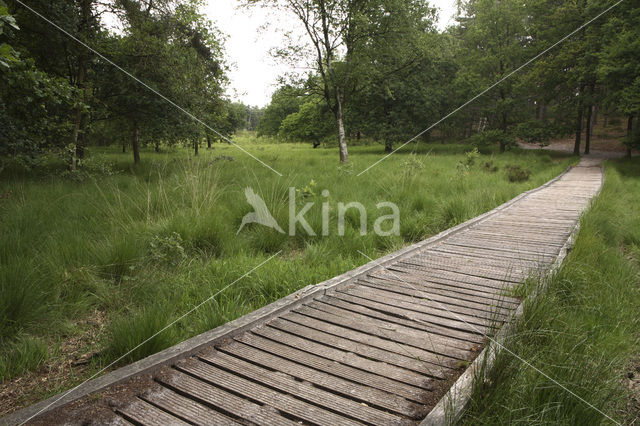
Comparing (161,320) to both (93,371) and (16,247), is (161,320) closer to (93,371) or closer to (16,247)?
(93,371)

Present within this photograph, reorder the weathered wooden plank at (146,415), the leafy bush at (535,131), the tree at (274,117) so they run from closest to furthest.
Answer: the weathered wooden plank at (146,415) → the leafy bush at (535,131) → the tree at (274,117)

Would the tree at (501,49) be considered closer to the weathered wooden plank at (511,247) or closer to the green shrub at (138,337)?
the weathered wooden plank at (511,247)

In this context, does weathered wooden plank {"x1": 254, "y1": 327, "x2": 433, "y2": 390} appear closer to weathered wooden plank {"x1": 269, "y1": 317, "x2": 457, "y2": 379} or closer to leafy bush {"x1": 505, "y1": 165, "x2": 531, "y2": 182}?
weathered wooden plank {"x1": 269, "y1": 317, "x2": 457, "y2": 379}

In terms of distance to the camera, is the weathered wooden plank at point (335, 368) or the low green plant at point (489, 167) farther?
the low green plant at point (489, 167)

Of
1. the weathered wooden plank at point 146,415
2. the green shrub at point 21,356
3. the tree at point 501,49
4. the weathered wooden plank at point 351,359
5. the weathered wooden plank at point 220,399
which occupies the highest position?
the tree at point 501,49

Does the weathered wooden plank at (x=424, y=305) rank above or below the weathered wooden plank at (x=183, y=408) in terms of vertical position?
below

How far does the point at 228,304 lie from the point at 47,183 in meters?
7.31

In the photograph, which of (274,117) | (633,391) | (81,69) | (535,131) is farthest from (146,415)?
(274,117)

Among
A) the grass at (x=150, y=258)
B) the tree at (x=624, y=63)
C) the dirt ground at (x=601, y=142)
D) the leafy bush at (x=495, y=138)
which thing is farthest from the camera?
the dirt ground at (x=601, y=142)

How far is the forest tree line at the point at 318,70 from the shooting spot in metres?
7.62

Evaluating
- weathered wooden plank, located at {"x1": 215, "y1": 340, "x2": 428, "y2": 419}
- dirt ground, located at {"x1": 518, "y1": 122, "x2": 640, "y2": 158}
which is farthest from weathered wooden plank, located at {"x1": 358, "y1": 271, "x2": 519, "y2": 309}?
dirt ground, located at {"x1": 518, "y1": 122, "x2": 640, "y2": 158}

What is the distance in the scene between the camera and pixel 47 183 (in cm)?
793

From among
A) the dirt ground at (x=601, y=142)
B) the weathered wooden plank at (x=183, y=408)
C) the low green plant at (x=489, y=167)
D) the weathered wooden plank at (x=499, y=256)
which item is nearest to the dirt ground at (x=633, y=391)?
the weathered wooden plank at (x=499, y=256)

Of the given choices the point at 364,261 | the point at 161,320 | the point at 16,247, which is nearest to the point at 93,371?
the point at 161,320
